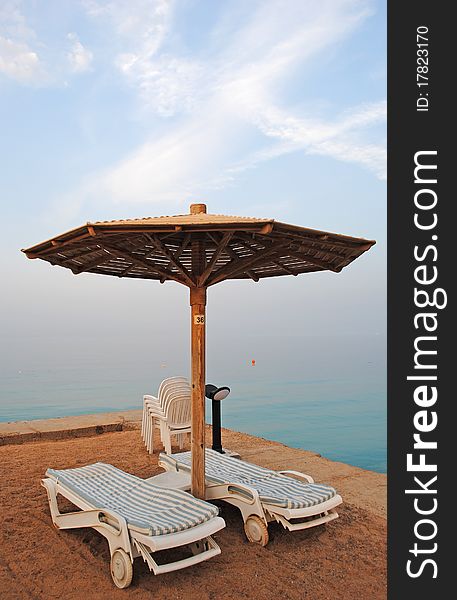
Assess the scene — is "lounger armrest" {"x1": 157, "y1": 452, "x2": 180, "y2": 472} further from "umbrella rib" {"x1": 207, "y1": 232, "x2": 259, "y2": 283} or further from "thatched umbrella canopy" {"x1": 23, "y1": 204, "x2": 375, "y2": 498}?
"umbrella rib" {"x1": 207, "y1": 232, "x2": 259, "y2": 283}

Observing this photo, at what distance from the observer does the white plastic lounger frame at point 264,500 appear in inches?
153

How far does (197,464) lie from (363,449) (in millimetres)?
13658

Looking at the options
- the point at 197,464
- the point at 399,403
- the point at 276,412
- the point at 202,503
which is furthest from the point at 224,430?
the point at 276,412

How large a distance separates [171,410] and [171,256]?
2.88 metres

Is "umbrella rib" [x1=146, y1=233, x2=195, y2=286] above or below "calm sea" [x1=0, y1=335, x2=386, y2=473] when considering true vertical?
above

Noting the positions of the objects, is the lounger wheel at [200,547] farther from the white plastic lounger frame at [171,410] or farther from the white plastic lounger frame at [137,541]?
the white plastic lounger frame at [171,410]

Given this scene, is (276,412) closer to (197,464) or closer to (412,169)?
(197,464)

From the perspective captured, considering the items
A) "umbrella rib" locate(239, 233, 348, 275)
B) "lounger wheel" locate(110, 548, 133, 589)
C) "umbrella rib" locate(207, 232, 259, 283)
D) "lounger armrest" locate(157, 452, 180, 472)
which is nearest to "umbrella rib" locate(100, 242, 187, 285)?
"umbrella rib" locate(207, 232, 259, 283)

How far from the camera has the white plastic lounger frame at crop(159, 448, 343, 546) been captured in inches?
153

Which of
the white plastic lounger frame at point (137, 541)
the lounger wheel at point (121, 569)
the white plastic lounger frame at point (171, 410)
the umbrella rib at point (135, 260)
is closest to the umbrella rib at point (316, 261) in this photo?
the umbrella rib at point (135, 260)

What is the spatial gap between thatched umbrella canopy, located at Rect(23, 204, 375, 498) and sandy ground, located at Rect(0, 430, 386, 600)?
2.98ft

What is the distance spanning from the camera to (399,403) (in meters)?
3.30

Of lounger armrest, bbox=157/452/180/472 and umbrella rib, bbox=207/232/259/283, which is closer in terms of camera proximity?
umbrella rib, bbox=207/232/259/283

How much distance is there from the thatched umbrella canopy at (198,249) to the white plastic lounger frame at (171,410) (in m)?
1.77
